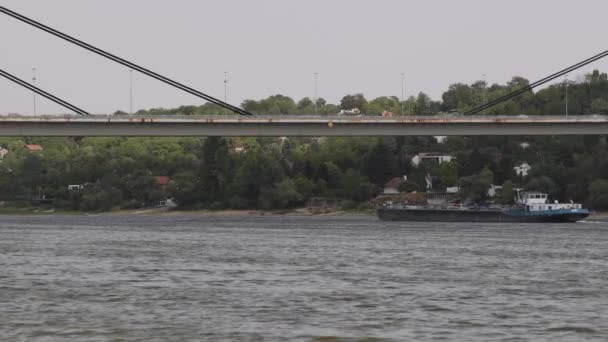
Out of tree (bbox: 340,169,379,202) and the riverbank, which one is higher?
tree (bbox: 340,169,379,202)

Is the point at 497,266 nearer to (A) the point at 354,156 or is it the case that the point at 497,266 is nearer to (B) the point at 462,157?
(B) the point at 462,157

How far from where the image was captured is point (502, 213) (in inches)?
4875

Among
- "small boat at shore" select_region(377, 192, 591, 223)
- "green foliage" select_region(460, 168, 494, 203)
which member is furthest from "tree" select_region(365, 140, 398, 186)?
"small boat at shore" select_region(377, 192, 591, 223)

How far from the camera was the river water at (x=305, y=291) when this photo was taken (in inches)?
1372

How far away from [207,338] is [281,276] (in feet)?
59.9

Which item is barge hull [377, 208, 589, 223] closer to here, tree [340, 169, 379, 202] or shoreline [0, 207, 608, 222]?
shoreline [0, 207, 608, 222]

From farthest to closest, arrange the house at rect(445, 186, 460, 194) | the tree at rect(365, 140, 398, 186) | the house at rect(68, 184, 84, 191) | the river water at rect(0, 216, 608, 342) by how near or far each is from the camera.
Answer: the house at rect(68, 184, 84, 191)
the tree at rect(365, 140, 398, 186)
the house at rect(445, 186, 460, 194)
the river water at rect(0, 216, 608, 342)

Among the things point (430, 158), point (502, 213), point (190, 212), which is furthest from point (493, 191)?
point (190, 212)

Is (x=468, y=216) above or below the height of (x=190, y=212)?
above

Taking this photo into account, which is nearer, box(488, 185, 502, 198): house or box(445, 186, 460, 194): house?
box(488, 185, 502, 198): house

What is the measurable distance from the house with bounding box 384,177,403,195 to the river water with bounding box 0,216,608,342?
94202 mm

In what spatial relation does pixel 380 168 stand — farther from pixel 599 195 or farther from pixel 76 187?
pixel 76 187

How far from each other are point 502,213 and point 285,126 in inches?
1072

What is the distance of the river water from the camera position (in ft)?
114
